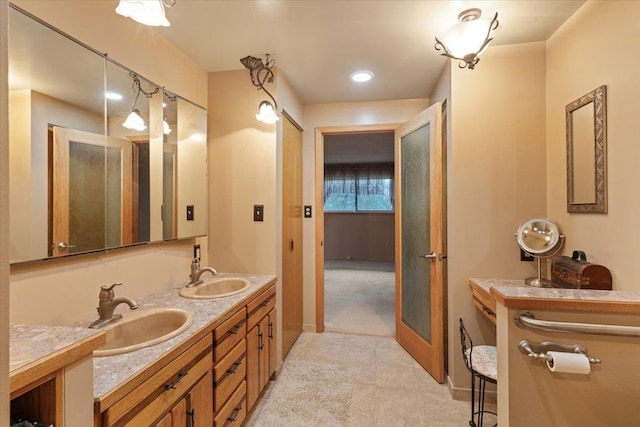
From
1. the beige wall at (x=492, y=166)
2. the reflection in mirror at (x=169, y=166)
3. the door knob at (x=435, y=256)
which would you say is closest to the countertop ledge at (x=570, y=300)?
the beige wall at (x=492, y=166)

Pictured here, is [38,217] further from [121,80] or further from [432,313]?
[432,313]

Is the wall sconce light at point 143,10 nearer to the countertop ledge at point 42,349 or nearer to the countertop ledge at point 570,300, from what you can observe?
the countertop ledge at point 42,349

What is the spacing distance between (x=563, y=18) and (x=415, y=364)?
2.72 metres

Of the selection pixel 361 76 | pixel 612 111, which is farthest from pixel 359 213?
pixel 612 111

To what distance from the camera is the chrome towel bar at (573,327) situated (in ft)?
A: 3.42

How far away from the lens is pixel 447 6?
161 cm

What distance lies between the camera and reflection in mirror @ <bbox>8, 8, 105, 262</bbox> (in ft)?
3.56

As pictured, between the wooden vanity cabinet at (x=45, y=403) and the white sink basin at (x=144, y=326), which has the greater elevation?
the wooden vanity cabinet at (x=45, y=403)

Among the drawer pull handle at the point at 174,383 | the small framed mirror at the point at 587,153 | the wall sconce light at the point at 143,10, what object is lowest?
the drawer pull handle at the point at 174,383

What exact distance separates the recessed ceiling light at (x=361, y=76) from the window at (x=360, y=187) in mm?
4820

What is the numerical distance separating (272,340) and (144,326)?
39.5 inches

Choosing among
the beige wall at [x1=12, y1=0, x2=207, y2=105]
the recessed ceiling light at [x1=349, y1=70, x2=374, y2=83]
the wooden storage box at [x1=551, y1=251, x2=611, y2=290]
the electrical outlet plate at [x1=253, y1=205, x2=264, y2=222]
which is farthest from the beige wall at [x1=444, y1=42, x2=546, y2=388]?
the beige wall at [x1=12, y1=0, x2=207, y2=105]

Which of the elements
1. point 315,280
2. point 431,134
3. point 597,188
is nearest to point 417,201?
point 431,134

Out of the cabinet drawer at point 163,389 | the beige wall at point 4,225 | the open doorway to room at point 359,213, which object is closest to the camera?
the beige wall at point 4,225
